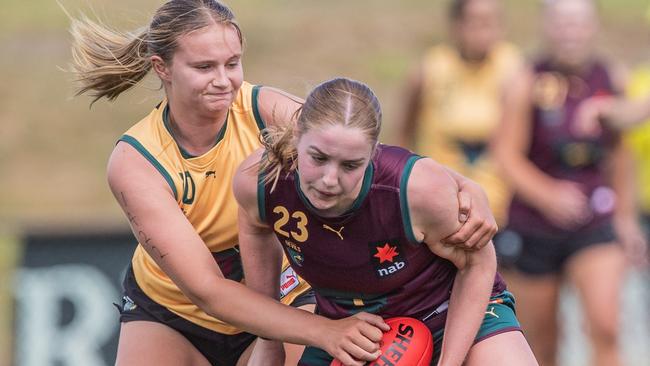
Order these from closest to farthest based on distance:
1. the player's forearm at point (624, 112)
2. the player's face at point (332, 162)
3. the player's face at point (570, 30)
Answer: the player's face at point (332, 162) < the player's forearm at point (624, 112) < the player's face at point (570, 30)

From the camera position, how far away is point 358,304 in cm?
509

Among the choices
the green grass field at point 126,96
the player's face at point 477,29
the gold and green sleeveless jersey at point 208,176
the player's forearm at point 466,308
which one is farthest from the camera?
the green grass field at point 126,96

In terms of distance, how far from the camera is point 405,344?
4934 millimetres

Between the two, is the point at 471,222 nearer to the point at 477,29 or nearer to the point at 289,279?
the point at 289,279

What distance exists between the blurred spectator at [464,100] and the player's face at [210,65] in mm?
4454

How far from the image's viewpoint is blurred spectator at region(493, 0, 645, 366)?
27.3 feet

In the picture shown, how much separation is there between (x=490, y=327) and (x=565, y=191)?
3586 millimetres

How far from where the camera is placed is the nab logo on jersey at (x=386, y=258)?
192 inches

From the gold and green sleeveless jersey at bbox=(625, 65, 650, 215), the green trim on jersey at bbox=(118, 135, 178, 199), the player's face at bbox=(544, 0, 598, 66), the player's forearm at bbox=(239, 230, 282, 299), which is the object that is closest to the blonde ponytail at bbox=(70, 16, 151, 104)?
the green trim on jersey at bbox=(118, 135, 178, 199)

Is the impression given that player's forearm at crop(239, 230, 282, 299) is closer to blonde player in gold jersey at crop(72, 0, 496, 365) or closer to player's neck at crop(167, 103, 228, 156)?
blonde player in gold jersey at crop(72, 0, 496, 365)

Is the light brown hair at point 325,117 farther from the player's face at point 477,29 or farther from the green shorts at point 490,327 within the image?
the player's face at point 477,29

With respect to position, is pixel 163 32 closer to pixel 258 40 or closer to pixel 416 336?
pixel 416 336

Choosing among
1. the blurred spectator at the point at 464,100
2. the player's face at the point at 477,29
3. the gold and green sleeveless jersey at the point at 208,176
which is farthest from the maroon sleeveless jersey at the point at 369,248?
the player's face at the point at 477,29

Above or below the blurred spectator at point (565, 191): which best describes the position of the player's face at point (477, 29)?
above
